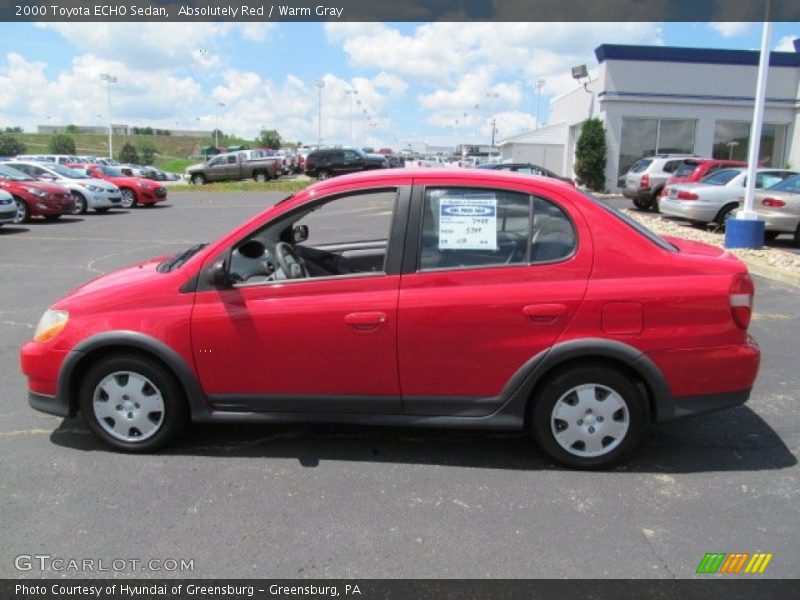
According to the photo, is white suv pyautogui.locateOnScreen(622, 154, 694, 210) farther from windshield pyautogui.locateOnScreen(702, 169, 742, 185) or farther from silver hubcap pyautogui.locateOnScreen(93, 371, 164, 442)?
silver hubcap pyautogui.locateOnScreen(93, 371, 164, 442)

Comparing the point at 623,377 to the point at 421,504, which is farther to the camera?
the point at 623,377

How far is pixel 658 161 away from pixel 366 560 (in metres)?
18.9

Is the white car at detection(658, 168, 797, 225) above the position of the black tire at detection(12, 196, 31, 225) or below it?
above

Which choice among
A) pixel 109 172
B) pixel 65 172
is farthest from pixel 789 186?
pixel 109 172

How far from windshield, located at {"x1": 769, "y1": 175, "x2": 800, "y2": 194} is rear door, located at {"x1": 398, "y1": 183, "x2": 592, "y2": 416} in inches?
445

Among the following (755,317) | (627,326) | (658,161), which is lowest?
(755,317)

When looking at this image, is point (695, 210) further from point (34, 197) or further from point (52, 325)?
point (34, 197)

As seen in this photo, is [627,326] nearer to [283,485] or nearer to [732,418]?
[732,418]

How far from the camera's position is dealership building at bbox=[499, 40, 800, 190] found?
26016 mm

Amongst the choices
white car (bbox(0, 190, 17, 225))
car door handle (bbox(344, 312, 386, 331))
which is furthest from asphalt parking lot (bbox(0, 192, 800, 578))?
white car (bbox(0, 190, 17, 225))

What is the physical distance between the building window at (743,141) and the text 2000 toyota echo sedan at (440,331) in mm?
26272

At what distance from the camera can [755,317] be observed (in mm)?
7363

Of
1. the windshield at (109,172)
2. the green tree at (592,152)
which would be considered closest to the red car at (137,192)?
the windshield at (109,172)
